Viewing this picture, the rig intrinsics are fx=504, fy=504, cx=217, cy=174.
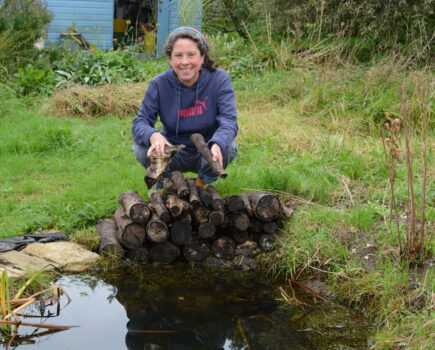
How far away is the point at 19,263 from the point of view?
3.64 metres

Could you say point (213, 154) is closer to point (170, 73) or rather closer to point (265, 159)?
point (170, 73)

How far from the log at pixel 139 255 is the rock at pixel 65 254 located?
26 centimetres

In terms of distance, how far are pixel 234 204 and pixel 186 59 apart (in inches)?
47.7

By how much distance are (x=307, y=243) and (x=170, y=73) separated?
5.90 ft

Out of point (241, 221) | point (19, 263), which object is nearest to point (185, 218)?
point (241, 221)

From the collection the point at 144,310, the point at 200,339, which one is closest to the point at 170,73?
the point at 144,310

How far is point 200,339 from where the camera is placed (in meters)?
2.95

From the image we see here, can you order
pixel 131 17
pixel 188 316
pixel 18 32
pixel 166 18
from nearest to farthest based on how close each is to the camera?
pixel 188 316 < pixel 18 32 < pixel 166 18 < pixel 131 17

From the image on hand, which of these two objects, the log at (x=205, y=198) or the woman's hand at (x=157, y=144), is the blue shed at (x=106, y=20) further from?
the log at (x=205, y=198)

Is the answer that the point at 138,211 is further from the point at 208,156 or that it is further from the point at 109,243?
the point at 208,156

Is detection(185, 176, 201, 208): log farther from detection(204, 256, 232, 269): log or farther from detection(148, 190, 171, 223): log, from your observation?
detection(204, 256, 232, 269): log

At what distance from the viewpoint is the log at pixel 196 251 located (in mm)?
3973

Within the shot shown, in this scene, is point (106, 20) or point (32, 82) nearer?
point (32, 82)

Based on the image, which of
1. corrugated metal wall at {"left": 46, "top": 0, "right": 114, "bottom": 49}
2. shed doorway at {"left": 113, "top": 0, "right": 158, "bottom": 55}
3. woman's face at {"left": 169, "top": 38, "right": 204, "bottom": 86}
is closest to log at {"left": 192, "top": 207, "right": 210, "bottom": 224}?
woman's face at {"left": 169, "top": 38, "right": 204, "bottom": 86}
